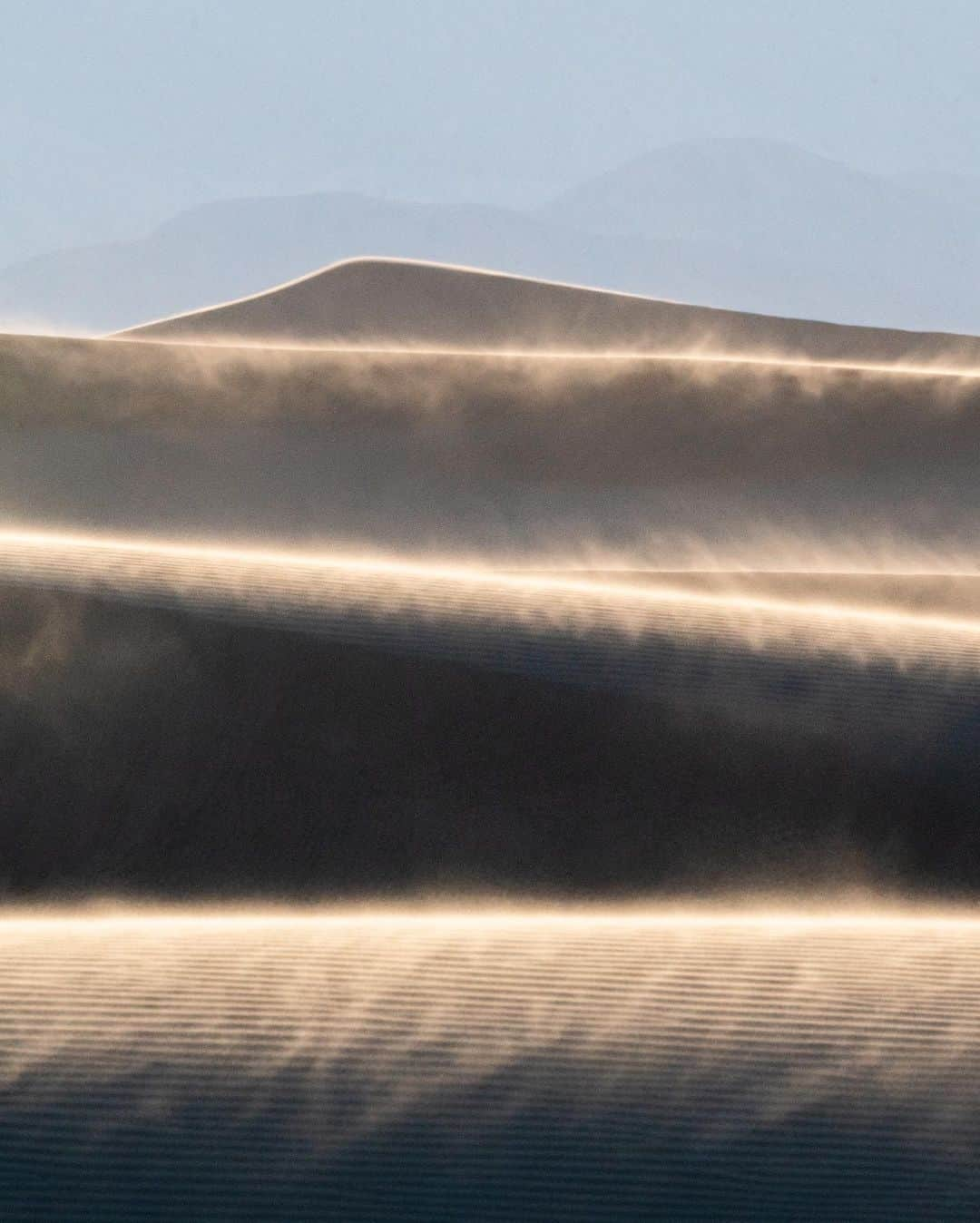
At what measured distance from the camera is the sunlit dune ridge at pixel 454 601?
18.6 inches

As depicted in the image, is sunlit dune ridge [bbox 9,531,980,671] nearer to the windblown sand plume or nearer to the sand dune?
the windblown sand plume

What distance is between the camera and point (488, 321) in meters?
1.19

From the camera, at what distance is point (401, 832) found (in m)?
0.44

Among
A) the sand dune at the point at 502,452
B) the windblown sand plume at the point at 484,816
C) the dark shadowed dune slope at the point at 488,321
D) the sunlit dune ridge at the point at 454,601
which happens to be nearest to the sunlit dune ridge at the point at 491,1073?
the windblown sand plume at the point at 484,816

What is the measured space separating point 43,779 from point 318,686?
94mm

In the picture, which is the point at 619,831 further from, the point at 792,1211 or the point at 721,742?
the point at 792,1211

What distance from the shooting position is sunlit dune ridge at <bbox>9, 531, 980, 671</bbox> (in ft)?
1.55

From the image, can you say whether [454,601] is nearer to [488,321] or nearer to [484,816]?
[484,816]

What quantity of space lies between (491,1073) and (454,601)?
21 centimetres

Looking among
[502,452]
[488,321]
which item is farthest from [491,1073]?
[488,321]

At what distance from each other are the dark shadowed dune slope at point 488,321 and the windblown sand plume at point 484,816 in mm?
237

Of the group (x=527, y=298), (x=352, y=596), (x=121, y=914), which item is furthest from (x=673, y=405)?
(x=121, y=914)

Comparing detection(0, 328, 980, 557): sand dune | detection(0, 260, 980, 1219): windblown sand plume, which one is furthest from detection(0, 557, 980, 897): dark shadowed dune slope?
detection(0, 328, 980, 557): sand dune

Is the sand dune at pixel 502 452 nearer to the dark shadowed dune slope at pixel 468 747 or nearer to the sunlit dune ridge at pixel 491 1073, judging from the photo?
the dark shadowed dune slope at pixel 468 747
